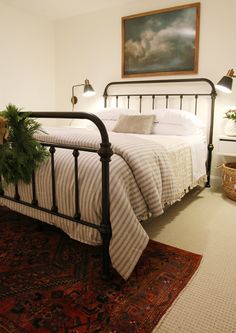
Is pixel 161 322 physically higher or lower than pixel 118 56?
lower

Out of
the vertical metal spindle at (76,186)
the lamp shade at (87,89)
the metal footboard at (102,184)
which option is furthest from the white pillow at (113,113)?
the vertical metal spindle at (76,186)

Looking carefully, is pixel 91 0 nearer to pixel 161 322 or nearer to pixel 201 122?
pixel 201 122

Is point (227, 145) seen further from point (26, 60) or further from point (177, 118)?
point (26, 60)

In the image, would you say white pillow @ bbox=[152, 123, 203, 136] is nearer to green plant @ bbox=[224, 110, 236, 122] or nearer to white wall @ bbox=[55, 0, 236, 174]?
green plant @ bbox=[224, 110, 236, 122]

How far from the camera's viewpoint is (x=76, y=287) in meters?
A: 1.46

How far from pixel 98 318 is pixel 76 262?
48 centimetres

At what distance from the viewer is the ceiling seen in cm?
366

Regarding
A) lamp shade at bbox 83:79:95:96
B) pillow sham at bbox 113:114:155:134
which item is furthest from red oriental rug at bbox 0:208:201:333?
lamp shade at bbox 83:79:95:96

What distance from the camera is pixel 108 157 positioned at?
4.63 ft

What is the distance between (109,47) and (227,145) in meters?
2.07

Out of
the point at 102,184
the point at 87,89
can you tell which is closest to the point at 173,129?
the point at 87,89

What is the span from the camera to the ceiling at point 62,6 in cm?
366

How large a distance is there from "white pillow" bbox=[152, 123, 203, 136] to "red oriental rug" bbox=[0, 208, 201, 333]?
1.41 metres

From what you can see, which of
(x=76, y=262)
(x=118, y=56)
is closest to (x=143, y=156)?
(x=76, y=262)
